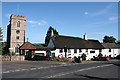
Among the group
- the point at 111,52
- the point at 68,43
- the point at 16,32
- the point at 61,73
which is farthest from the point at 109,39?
the point at 61,73

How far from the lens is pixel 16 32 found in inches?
1754

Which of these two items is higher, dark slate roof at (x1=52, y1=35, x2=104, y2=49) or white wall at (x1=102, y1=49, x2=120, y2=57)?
dark slate roof at (x1=52, y1=35, x2=104, y2=49)

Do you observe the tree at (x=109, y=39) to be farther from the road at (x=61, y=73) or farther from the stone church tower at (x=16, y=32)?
the road at (x=61, y=73)

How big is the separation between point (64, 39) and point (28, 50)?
15.8 m

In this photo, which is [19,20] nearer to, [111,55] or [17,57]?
[17,57]

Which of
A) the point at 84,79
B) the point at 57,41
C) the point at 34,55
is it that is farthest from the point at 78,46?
the point at 84,79

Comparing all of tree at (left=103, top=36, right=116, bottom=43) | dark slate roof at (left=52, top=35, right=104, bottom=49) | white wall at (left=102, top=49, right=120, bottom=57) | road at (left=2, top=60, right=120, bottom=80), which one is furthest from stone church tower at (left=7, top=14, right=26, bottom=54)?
tree at (left=103, top=36, right=116, bottom=43)

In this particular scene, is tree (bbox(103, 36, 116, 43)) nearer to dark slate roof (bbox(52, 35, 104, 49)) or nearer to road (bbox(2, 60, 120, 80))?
dark slate roof (bbox(52, 35, 104, 49))

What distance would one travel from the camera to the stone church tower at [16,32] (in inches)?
1702

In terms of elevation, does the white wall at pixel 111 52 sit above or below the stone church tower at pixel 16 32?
below

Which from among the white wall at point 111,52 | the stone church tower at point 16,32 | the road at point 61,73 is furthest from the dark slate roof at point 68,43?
the road at point 61,73

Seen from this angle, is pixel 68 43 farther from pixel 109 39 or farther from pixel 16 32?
pixel 109 39

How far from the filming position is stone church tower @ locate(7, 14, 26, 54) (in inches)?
1702

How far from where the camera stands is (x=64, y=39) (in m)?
44.6
